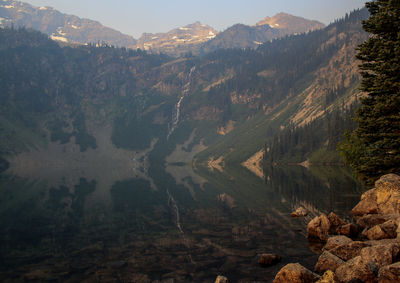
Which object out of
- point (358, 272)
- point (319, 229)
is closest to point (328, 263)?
point (358, 272)

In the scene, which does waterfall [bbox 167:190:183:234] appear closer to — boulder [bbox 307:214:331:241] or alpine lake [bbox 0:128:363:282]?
alpine lake [bbox 0:128:363:282]

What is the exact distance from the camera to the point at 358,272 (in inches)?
743

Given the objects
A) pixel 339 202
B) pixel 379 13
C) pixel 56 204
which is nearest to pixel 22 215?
pixel 56 204

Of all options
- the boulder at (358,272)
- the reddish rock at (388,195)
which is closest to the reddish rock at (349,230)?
the reddish rock at (388,195)

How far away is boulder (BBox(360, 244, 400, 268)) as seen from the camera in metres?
19.6

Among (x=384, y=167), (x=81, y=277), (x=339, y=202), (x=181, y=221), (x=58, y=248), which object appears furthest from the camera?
(x=339, y=202)

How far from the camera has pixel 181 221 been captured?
48125 mm

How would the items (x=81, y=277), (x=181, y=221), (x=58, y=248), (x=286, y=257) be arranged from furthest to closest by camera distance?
(x=181, y=221) < (x=58, y=248) < (x=286, y=257) < (x=81, y=277)

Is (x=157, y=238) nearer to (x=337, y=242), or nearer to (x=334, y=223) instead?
(x=337, y=242)

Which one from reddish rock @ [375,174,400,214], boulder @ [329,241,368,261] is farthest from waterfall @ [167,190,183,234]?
reddish rock @ [375,174,400,214]

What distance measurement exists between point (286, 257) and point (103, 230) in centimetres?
2734

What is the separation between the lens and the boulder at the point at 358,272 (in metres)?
18.3

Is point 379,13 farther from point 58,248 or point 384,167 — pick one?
point 58,248

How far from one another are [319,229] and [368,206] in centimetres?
1317
